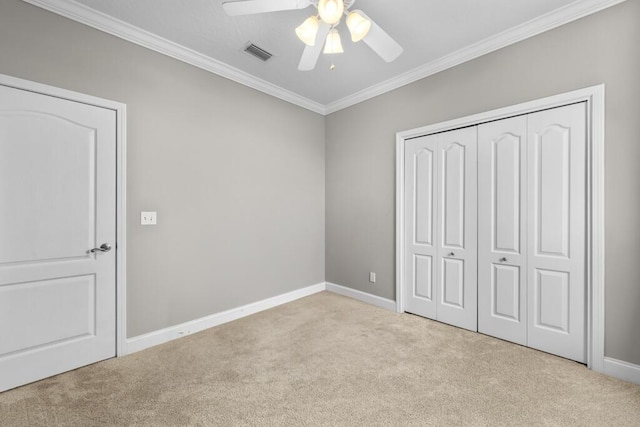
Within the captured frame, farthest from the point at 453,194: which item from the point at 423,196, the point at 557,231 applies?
the point at 557,231

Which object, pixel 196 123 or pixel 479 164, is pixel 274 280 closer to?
pixel 196 123

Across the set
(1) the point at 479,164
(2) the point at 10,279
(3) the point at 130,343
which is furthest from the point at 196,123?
(1) the point at 479,164

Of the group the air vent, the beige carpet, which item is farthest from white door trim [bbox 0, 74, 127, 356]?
the air vent

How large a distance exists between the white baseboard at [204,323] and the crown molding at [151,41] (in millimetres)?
2532

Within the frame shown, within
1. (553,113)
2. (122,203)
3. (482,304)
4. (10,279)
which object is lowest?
(482,304)

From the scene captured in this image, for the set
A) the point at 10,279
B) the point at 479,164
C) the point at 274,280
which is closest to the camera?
the point at 10,279

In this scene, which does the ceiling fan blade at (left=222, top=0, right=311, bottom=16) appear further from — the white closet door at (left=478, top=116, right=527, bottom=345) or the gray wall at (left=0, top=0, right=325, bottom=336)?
the white closet door at (left=478, top=116, right=527, bottom=345)

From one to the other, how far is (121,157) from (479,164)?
320cm

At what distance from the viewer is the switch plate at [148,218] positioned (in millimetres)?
2506

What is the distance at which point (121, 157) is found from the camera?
2365mm

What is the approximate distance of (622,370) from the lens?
2.01 metres

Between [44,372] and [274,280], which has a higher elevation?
[274,280]

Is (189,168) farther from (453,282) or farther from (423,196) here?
(453,282)

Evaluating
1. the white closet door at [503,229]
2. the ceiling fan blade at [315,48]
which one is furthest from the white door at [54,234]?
the white closet door at [503,229]
